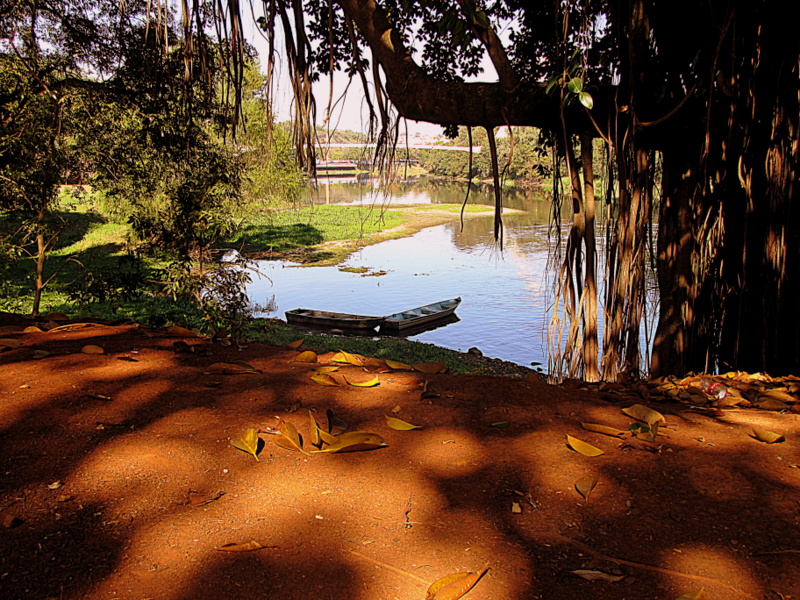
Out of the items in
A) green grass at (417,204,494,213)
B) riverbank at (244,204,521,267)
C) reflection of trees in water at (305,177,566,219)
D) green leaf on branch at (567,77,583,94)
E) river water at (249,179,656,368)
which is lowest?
river water at (249,179,656,368)

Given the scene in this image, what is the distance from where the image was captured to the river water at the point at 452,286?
14.1m

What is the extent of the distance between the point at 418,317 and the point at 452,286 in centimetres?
507

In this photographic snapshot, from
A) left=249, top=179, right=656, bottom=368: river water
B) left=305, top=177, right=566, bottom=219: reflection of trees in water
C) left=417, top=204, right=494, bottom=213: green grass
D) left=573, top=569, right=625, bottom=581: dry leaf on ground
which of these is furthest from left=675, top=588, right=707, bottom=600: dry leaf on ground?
left=417, top=204, right=494, bottom=213: green grass

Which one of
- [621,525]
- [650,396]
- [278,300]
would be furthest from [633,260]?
[278,300]

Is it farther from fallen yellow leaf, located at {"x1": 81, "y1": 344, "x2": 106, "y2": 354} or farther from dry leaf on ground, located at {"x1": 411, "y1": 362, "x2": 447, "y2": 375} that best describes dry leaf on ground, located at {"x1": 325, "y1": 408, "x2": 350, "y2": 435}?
fallen yellow leaf, located at {"x1": 81, "y1": 344, "x2": 106, "y2": 354}

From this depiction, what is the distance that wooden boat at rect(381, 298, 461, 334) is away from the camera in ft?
45.9

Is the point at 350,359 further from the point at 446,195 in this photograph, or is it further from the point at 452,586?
the point at 446,195

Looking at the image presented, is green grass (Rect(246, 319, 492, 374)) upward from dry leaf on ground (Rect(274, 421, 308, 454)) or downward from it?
downward

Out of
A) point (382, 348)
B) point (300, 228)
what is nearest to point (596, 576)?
point (382, 348)

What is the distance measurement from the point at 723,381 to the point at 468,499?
188cm

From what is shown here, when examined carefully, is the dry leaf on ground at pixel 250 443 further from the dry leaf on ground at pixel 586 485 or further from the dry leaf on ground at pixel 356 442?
the dry leaf on ground at pixel 586 485

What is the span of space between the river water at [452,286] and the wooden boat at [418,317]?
27 centimetres

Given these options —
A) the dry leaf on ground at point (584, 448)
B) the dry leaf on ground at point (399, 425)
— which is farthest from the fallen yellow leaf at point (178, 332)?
the dry leaf on ground at point (584, 448)

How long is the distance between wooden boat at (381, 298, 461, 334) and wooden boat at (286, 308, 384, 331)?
253mm
